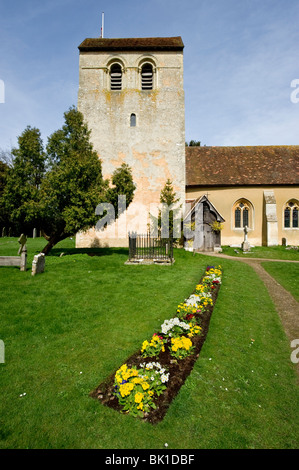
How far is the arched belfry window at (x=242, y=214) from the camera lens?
2227 centimetres

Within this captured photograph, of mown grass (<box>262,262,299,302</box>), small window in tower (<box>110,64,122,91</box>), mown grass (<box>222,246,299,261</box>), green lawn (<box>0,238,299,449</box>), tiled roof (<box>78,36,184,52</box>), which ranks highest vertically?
tiled roof (<box>78,36,184,52</box>)

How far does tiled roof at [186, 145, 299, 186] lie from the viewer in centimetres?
2164

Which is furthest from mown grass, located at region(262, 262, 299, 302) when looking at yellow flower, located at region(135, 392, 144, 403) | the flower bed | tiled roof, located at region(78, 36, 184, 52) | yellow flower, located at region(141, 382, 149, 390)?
tiled roof, located at region(78, 36, 184, 52)

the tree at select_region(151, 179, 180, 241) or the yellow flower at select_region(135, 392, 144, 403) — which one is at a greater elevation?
the tree at select_region(151, 179, 180, 241)

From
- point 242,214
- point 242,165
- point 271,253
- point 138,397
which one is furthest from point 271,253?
point 138,397

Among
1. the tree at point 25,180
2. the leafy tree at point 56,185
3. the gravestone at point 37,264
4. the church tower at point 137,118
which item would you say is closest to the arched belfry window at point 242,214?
the church tower at point 137,118

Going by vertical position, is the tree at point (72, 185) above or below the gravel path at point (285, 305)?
above

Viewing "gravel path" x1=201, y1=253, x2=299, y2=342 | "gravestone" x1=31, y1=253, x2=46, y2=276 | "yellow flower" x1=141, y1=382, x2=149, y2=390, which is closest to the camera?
"yellow flower" x1=141, y1=382, x2=149, y2=390

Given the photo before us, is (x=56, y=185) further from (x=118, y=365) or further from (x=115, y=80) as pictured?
(x=115, y=80)

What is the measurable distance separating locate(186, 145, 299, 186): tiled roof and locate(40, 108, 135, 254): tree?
975 centimetres

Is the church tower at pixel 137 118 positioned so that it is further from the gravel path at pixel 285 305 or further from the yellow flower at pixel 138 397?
the yellow flower at pixel 138 397

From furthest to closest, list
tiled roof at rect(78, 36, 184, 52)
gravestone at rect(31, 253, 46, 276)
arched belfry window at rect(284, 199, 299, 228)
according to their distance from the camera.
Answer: arched belfry window at rect(284, 199, 299, 228) < tiled roof at rect(78, 36, 184, 52) < gravestone at rect(31, 253, 46, 276)

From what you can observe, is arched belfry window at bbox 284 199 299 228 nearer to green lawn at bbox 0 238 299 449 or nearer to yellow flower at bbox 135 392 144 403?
green lawn at bbox 0 238 299 449

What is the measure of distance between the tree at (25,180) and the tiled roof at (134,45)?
43.0 feet
